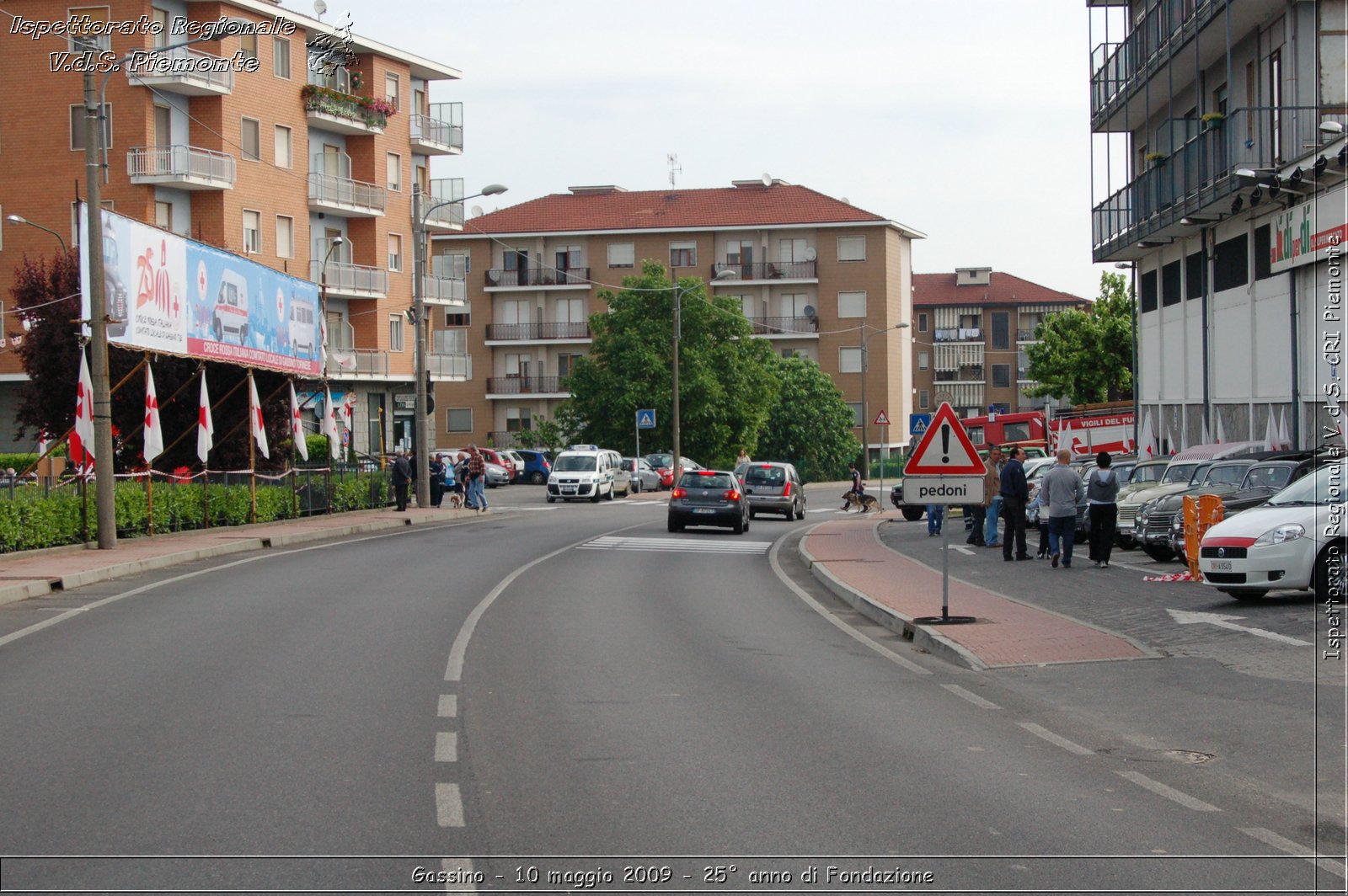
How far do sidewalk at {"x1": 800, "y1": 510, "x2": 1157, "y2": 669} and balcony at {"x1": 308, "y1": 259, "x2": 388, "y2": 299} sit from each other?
36.6 m

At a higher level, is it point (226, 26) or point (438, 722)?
point (226, 26)

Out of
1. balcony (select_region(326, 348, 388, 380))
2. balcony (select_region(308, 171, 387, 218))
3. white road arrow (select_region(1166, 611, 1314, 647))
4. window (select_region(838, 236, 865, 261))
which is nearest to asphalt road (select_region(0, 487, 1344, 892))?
white road arrow (select_region(1166, 611, 1314, 647))

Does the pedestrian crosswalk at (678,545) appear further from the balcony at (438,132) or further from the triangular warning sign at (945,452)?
the balcony at (438,132)

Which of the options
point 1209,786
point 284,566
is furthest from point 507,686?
point 284,566

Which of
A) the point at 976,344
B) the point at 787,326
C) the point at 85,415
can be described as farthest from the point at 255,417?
the point at 976,344

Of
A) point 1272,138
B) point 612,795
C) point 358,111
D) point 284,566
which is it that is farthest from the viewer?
point 358,111

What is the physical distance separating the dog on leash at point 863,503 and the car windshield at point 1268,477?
24.9m

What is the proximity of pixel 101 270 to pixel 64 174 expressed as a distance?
100 feet

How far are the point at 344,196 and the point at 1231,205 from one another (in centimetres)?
3865

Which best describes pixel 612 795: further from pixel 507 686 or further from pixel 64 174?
pixel 64 174

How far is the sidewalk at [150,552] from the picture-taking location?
18.1m

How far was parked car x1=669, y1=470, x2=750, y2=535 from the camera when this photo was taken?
31812 mm

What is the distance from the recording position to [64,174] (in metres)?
49.8

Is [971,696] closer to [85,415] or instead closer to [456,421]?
[85,415]
